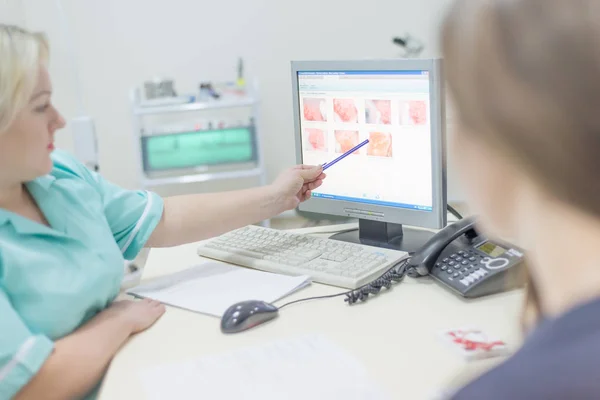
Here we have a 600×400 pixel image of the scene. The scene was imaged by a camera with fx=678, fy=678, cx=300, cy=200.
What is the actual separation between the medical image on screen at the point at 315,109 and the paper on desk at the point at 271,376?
0.62 m

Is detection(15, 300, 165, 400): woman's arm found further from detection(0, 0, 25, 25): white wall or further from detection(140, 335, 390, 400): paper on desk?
detection(0, 0, 25, 25): white wall

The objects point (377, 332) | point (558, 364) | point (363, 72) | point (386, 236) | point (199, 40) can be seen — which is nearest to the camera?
point (558, 364)

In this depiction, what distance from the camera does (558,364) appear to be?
451 millimetres

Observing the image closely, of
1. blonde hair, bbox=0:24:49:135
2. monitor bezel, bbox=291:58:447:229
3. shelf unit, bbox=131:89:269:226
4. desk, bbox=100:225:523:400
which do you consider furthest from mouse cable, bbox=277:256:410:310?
shelf unit, bbox=131:89:269:226

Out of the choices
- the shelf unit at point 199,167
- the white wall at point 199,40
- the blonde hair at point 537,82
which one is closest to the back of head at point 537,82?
the blonde hair at point 537,82

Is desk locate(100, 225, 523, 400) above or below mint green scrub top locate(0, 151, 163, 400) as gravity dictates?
below

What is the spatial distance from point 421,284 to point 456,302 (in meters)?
0.11

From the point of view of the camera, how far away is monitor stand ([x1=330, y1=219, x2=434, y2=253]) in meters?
1.51

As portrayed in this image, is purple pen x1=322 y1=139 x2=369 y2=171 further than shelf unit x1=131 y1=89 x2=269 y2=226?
No

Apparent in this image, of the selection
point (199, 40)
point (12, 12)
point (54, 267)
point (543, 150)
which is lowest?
point (54, 267)

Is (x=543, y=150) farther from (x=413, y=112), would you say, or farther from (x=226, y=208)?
(x=226, y=208)

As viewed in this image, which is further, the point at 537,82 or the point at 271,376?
the point at 271,376

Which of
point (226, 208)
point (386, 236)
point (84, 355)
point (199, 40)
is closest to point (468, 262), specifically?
point (386, 236)

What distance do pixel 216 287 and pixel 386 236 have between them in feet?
1.40
